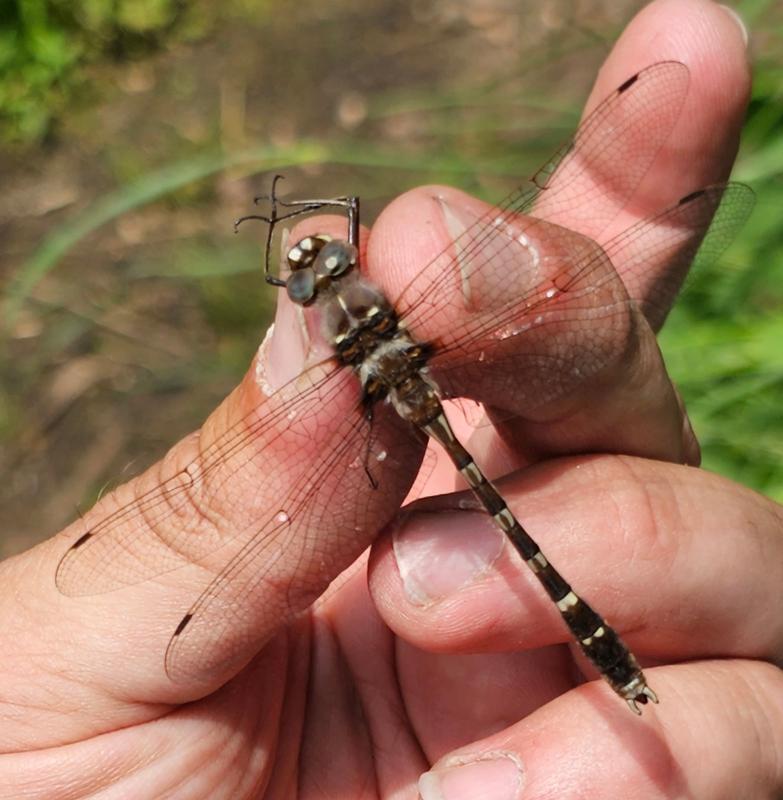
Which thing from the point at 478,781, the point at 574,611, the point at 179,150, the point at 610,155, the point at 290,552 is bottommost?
the point at 478,781

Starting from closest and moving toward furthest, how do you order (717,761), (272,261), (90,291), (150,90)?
1. (717,761)
2. (272,261)
3. (90,291)
4. (150,90)

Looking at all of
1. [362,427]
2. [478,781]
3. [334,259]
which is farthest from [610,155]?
[478,781]

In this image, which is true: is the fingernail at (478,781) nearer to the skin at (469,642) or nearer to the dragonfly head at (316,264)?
the skin at (469,642)

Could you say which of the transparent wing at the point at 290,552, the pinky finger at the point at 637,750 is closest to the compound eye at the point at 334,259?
the transparent wing at the point at 290,552

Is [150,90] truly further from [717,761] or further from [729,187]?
[717,761]

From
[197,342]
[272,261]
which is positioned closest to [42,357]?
→ [197,342]

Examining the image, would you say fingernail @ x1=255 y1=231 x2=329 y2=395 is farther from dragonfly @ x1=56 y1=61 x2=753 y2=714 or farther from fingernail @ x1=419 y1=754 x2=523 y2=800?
fingernail @ x1=419 y1=754 x2=523 y2=800

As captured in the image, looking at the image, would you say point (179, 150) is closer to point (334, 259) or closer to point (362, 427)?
point (334, 259)
